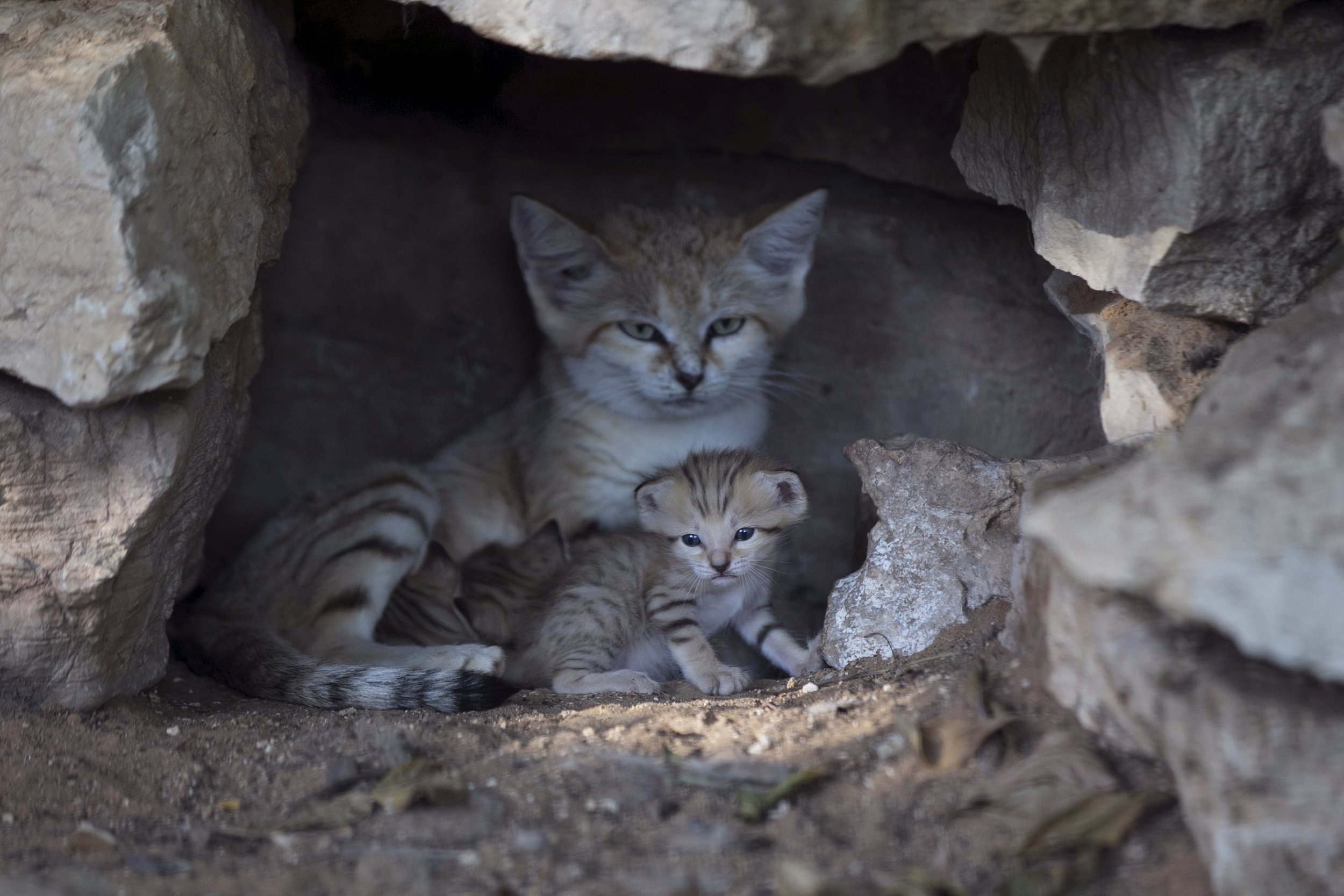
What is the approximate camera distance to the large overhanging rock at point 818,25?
2576 millimetres

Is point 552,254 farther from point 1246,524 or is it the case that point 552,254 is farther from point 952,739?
point 1246,524

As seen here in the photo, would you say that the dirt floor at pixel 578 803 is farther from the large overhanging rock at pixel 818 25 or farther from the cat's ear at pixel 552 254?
the cat's ear at pixel 552 254

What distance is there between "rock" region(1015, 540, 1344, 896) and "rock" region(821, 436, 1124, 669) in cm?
126

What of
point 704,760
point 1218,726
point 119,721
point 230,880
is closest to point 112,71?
point 119,721

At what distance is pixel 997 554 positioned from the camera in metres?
3.62

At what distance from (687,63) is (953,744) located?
1.65 meters

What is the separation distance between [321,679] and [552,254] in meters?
2.09

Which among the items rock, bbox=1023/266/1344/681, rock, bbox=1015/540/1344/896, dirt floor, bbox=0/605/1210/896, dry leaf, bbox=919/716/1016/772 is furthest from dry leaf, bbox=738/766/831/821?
rock, bbox=1023/266/1344/681

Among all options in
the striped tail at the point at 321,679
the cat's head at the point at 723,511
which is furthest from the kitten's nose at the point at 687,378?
the striped tail at the point at 321,679

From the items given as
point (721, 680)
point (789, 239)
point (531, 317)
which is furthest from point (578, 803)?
point (531, 317)

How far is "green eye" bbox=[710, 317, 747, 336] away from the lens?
4.90 meters

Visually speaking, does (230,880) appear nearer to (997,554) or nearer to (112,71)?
(112,71)

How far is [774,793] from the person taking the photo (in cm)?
246

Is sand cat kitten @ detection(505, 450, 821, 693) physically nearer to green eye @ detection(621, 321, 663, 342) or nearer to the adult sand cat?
the adult sand cat
